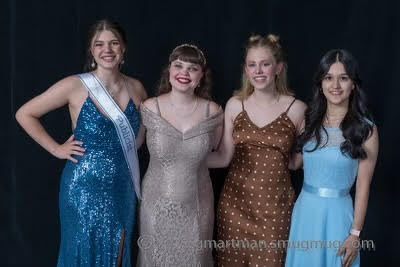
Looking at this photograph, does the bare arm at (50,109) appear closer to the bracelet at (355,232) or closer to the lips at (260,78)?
the lips at (260,78)

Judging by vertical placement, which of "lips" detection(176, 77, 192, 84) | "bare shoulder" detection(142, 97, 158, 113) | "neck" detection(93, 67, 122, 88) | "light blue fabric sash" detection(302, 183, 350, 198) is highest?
"neck" detection(93, 67, 122, 88)

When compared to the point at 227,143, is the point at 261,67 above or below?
above

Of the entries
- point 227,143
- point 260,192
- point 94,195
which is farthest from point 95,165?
point 260,192

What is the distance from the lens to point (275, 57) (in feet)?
6.61

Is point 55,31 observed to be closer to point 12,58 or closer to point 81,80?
point 12,58

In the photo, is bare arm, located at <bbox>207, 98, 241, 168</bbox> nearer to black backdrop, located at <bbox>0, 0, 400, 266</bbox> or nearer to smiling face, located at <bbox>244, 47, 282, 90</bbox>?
smiling face, located at <bbox>244, 47, 282, 90</bbox>

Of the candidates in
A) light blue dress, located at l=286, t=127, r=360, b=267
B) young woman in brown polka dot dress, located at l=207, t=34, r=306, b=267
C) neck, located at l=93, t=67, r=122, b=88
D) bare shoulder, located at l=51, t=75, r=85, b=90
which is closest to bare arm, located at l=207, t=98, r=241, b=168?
young woman in brown polka dot dress, located at l=207, t=34, r=306, b=267

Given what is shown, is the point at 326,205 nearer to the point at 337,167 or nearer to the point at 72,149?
the point at 337,167

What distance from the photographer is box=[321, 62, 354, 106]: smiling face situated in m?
1.85

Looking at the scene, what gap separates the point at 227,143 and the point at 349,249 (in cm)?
60

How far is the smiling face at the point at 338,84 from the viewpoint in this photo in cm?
Answer: 185

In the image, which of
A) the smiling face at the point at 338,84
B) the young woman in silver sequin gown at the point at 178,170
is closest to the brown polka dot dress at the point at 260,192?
the young woman in silver sequin gown at the point at 178,170

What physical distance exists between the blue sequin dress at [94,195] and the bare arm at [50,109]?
0.04 m

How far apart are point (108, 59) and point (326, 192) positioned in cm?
92
